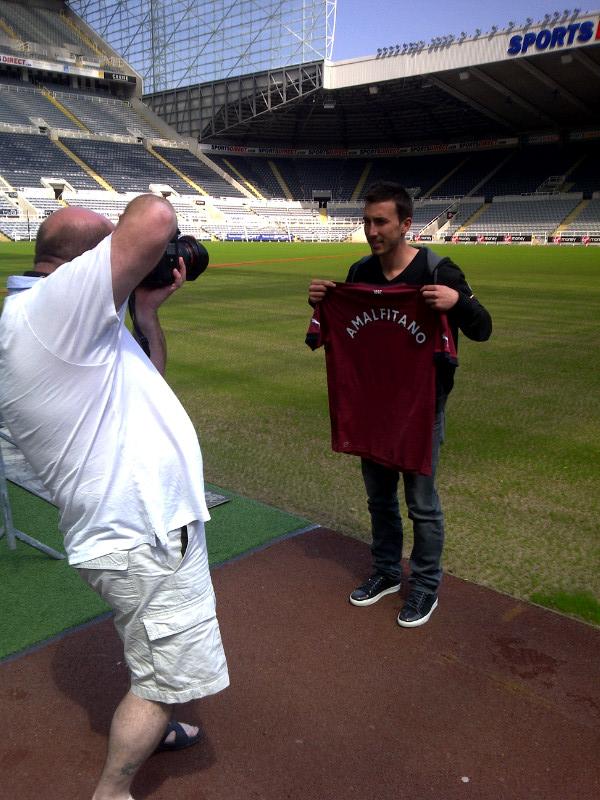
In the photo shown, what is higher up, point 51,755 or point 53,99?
point 53,99

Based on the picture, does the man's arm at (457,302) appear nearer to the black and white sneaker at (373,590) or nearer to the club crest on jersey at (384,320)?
the club crest on jersey at (384,320)

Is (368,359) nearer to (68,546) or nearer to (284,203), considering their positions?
(68,546)

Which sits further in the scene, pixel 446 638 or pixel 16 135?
pixel 16 135

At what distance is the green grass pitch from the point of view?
3.85m

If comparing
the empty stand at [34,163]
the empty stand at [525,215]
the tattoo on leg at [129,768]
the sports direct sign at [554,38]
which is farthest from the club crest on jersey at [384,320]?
the empty stand at [34,163]

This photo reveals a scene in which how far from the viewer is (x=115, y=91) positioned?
64.3m

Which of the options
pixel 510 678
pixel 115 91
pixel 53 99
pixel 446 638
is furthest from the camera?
pixel 115 91

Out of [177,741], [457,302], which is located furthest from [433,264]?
[177,741]

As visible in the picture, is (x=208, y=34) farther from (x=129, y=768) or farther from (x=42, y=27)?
(x=129, y=768)

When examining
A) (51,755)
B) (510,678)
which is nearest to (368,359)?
(510,678)

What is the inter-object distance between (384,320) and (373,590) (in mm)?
1314

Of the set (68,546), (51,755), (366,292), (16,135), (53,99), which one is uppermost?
(53,99)

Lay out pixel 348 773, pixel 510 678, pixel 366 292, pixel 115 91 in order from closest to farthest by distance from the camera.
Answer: pixel 348 773, pixel 510 678, pixel 366 292, pixel 115 91

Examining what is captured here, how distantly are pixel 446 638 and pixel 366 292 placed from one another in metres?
1.62
